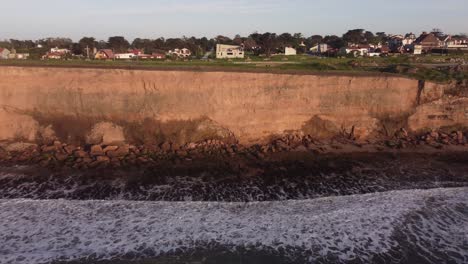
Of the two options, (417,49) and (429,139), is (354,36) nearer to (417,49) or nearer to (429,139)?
(417,49)

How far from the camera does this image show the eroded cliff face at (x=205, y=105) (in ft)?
57.7

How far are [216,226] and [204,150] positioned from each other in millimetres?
6637

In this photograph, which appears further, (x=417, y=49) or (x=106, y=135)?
(x=417, y=49)

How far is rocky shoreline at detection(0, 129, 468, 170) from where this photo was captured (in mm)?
15233

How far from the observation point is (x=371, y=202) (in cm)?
1184

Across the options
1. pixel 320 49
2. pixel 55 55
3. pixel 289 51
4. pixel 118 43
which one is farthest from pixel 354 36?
pixel 55 55

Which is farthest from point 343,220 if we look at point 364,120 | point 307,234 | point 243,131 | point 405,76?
point 405,76

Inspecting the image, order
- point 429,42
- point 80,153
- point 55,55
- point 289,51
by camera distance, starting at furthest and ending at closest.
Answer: point 429,42, point 289,51, point 55,55, point 80,153

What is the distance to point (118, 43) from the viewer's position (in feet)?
208

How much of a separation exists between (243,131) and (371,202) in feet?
25.7

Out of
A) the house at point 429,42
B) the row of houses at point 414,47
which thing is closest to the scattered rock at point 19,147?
the row of houses at point 414,47

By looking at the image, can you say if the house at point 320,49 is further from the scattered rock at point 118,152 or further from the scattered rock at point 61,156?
the scattered rock at point 61,156

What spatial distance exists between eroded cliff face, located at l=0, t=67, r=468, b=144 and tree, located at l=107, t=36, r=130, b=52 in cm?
4240

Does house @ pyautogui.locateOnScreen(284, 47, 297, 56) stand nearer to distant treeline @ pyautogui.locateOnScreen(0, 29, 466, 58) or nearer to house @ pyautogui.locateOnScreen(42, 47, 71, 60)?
distant treeline @ pyautogui.locateOnScreen(0, 29, 466, 58)
